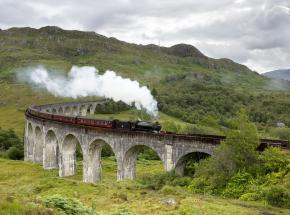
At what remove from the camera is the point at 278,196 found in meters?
30.9

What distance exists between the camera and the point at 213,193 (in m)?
36.0

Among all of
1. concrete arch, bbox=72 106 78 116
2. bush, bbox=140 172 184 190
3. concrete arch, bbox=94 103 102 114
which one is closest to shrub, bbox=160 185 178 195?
bush, bbox=140 172 184 190

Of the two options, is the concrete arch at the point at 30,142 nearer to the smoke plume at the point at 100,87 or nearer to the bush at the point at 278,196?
the smoke plume at the point at 100,87

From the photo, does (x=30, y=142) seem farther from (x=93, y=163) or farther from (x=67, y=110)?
(x=67, y=110)

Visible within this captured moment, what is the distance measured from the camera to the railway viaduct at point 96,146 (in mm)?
42062

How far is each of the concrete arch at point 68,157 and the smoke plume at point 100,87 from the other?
2098cm

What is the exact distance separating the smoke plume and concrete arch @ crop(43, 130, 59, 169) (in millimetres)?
19931

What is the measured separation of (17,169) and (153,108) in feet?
99.7

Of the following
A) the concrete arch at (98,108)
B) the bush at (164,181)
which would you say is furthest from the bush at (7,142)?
the bush at (164,181)

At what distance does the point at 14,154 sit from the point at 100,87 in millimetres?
58976

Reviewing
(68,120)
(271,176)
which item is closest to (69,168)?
(68,120)

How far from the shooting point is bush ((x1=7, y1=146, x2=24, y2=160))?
271ft

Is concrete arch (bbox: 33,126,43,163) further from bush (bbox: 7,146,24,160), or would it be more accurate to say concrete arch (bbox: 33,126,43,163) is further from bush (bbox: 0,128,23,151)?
bush (bbox: 0,128,23,151)

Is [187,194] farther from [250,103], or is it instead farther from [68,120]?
[250,103]
